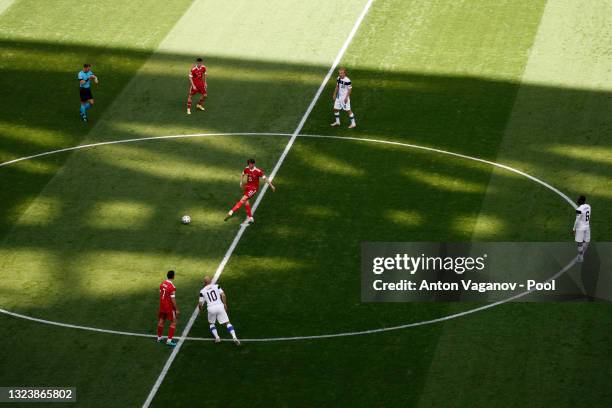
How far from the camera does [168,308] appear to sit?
28.3m

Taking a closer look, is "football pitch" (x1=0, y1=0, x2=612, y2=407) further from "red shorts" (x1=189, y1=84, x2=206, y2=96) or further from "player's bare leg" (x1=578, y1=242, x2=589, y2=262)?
"player's bare leg" (x1=578, y1=242, x2=589, y2=262)

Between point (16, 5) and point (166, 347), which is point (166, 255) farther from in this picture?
point (16, 5)

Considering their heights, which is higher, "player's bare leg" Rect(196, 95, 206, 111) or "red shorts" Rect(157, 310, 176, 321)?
A: "player's bare leg" Rect(196, 95, 206, 111)

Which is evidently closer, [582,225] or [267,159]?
[582,225]

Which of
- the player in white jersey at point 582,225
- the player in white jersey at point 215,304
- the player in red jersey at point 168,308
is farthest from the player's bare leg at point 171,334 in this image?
the player in white jersey at point 582,225

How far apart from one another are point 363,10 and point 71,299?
21.6m

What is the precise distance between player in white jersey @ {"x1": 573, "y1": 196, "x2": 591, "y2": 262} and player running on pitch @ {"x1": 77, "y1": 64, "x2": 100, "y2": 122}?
1702 centimetres

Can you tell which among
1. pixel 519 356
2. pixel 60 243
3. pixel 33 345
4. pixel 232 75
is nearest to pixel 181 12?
pixel 232 75

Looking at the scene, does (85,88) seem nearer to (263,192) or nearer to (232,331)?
(263,192)

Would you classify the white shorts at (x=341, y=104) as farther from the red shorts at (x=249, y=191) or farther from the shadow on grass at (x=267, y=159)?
the red shorts at (x=249, y=191)

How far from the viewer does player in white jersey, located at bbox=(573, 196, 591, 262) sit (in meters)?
30.8

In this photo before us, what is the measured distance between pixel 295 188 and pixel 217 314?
26.0ft

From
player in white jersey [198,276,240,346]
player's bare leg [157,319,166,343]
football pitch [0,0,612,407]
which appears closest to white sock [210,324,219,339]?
player in white jersey [198,276,240,346]

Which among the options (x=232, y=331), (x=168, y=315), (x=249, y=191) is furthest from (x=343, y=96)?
(x=168, y=315)
